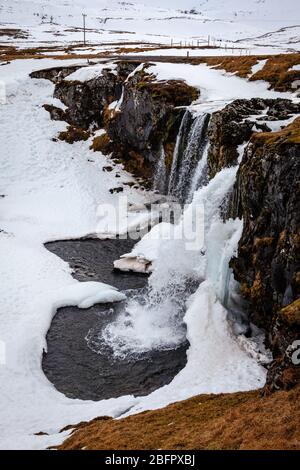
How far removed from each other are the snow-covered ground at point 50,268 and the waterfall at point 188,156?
3273 mm

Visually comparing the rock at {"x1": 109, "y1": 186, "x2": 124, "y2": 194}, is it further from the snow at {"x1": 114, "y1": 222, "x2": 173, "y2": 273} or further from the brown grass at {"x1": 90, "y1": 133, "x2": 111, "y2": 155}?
the snow at {"x1": 114, "y1": 222, "x2": 173, "y2": 273}

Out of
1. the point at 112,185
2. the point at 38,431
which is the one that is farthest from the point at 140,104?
the point at 38,431

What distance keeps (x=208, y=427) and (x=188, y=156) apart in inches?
971

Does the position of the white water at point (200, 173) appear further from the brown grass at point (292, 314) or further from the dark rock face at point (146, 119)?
the brown grass at point (292, 314)

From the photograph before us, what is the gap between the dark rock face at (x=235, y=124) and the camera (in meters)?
24.2

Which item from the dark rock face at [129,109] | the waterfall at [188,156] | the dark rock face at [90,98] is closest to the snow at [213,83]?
the dark rock face at [129,109]

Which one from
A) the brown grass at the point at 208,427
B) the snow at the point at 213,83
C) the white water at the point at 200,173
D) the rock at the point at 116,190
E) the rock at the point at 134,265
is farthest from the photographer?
the rock at the point at 116,190

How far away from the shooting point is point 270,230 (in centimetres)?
1708

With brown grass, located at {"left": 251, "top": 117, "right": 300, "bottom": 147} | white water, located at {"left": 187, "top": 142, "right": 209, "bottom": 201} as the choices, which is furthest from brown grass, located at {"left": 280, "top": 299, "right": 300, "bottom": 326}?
white water, located at {"left": 187, "top": 142, "right": 209, "bottom": 201}

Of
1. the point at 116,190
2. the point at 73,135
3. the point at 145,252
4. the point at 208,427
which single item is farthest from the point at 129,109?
the point at 208,427

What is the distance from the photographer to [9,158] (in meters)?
43.7

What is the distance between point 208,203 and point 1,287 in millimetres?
12701

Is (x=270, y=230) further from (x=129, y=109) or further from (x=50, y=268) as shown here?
(x=129, y=109)

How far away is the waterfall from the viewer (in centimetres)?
3112
